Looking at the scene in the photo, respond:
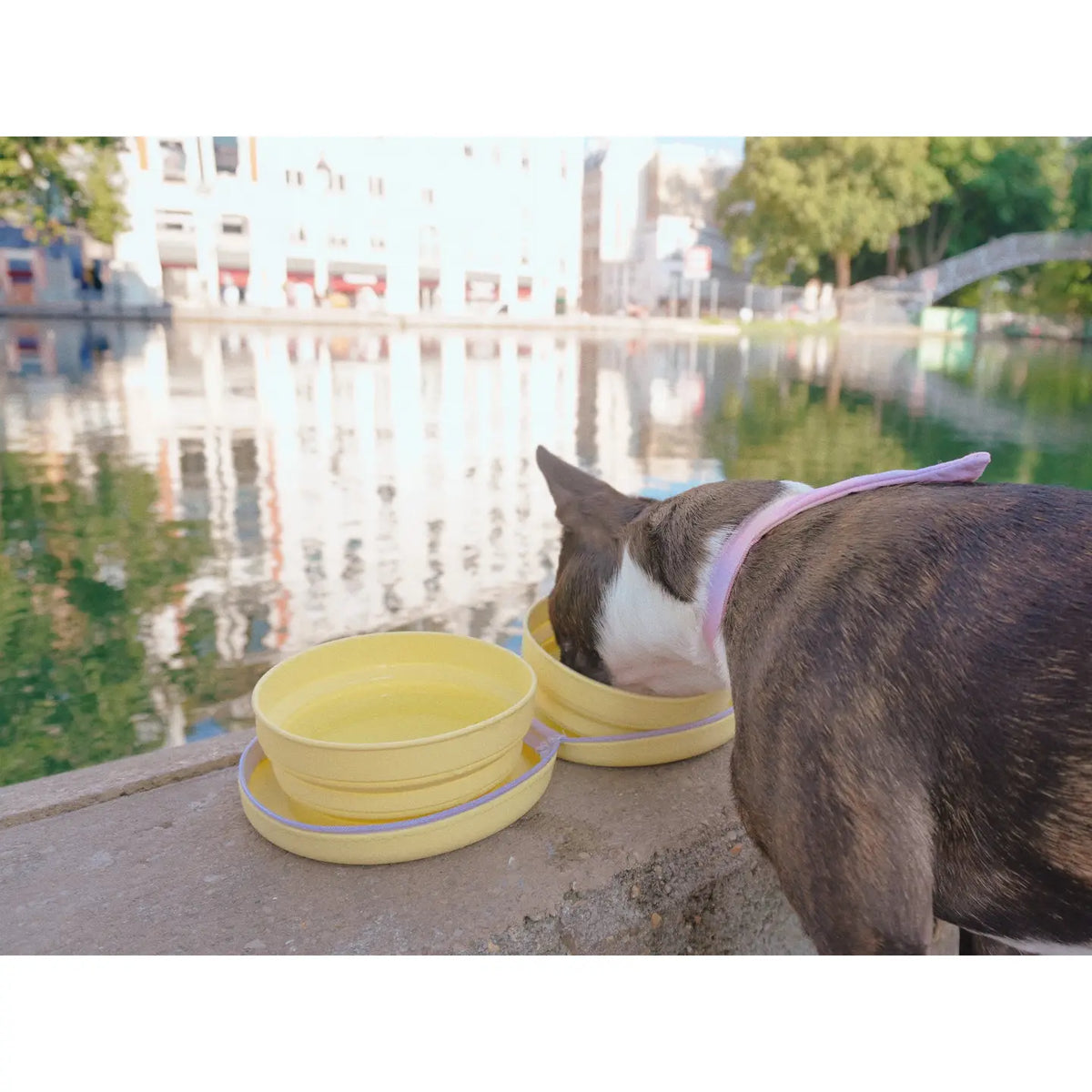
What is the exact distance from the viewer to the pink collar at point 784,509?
184 centimetres

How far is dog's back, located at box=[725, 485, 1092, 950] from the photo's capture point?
143 cm

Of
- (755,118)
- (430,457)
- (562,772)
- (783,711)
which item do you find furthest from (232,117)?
(430,457)

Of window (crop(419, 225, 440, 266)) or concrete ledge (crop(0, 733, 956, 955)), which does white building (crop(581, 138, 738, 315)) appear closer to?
window (crop(419, 225, 440, 266))

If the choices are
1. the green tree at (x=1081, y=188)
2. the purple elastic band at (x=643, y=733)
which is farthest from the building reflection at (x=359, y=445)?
the green tree at (x=1081, y=188)

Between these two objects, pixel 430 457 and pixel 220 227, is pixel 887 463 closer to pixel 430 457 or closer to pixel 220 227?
pixel 430 457

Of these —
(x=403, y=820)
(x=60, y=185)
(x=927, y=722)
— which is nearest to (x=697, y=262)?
(x=60, y=185)

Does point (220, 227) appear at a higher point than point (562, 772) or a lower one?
higher

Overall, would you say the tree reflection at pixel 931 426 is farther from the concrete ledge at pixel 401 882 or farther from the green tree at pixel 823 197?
the concrete ledge at pixel 401 882

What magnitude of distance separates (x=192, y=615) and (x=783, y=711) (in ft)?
12.1

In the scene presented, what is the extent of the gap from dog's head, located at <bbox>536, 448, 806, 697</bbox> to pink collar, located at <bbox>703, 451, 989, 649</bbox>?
0.04 meters

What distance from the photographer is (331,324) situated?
1334 cm

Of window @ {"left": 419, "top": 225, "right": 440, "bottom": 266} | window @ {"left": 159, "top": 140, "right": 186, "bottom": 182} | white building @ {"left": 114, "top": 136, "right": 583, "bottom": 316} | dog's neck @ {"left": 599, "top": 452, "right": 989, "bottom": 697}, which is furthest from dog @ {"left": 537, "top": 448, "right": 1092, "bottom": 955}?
window @ {"left": 419, "top": 225, "right": 440, "bottom": 266}

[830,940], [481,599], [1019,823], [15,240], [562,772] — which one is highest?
[15,240]

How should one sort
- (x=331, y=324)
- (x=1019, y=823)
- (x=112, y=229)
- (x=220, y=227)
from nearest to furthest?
1. (x=1019, y=823)
2. (x=220, y=227)
3. (x=112, y=229)
4. (x=331, y=324)
